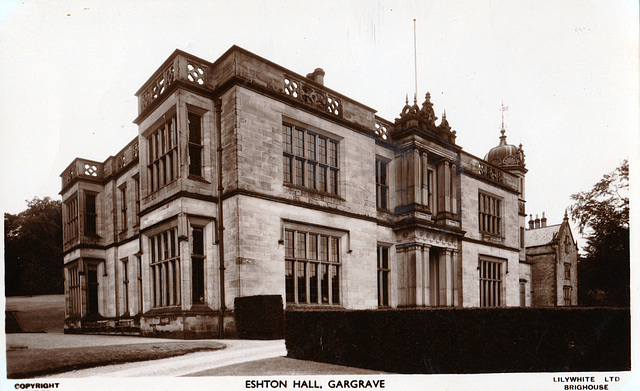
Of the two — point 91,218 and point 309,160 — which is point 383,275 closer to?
point 309,160

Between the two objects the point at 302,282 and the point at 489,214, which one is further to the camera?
the point at 489,214

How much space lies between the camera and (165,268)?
41.1 feet

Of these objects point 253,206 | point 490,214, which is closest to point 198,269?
point 253,206

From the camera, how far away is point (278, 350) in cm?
929

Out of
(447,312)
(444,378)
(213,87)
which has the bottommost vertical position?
(444,378)

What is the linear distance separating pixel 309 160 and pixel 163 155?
445 cm

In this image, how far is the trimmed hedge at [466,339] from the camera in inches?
294

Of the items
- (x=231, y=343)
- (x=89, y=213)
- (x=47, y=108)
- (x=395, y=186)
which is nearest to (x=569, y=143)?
(x=395, y=186)

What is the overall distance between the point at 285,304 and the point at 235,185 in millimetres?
3740

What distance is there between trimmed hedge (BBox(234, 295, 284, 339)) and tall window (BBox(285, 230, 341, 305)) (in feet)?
5.96

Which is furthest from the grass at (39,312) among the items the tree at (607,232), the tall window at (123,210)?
the tree at (607,232)

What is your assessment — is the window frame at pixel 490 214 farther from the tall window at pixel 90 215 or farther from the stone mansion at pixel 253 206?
the tall window at pixel 90 215

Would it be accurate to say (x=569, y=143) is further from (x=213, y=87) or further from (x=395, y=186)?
(x=213, y=87)

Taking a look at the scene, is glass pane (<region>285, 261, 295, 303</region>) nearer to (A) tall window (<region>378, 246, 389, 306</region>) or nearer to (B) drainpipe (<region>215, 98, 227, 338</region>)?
(B) drainpipe (<region>215, 98, 227, 338</region>)
